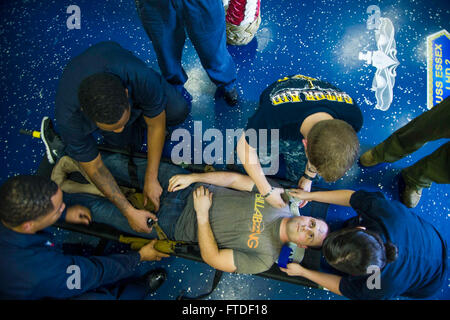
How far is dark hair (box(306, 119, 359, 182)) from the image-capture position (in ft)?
3.74

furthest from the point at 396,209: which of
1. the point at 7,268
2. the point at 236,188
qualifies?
the point at 7,268

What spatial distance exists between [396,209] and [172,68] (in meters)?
1.69

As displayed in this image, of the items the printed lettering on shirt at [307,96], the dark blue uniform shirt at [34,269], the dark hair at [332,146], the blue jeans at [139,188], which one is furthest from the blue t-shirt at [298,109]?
the dark blue uniform shirt at [34,269]

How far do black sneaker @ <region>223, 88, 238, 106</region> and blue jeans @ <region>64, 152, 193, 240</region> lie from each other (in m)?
0.73

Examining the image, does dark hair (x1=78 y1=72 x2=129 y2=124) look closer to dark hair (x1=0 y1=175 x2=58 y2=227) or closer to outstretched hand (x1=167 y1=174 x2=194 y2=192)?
dark hair (x1=0 y1=175 x2=58 y2=227)

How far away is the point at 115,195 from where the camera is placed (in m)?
1.71

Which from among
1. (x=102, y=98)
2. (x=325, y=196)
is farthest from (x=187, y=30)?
(x=325, y=196)

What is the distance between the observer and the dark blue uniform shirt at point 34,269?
135 cm

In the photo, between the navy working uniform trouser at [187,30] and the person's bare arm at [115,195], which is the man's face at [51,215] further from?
the navy working uniform trouser at [187,30]

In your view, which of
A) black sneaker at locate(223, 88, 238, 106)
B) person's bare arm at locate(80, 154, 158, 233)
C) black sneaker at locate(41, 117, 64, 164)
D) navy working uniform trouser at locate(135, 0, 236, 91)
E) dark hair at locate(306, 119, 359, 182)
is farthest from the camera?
black sneaker at locate(223, 88, 238, 106)

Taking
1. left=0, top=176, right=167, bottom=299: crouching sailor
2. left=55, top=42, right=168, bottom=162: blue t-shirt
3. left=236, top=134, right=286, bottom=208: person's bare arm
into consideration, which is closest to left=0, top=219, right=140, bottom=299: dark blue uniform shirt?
left=0, top=176, right=167, bottom=299: crouching sailor

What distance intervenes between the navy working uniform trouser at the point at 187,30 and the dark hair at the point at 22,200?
3.55ft

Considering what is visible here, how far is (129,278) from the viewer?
6.45ft
